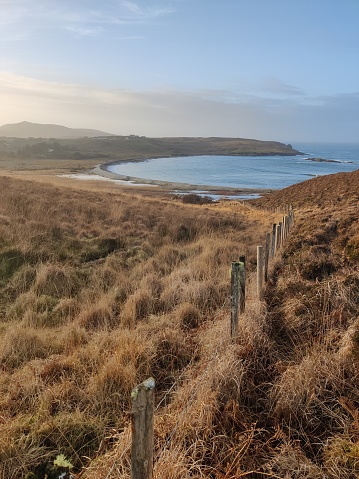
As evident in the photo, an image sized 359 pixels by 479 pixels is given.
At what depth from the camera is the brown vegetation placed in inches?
127

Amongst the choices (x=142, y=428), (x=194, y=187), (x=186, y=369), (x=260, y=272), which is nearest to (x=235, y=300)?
(x=186, y=369)

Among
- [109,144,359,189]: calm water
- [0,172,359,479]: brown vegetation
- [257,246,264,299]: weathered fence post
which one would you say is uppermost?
[109,144,359,189]: calm water

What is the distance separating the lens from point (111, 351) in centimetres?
521

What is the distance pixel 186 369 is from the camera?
4836 mm

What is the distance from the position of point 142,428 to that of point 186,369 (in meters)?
2.66

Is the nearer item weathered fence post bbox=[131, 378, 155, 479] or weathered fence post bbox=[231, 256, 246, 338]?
weathered fence post bbox=[131, 378, 155, 479]

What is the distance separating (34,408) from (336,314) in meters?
3.96

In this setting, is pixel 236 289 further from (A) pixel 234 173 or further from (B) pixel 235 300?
(A) pixel 234 173

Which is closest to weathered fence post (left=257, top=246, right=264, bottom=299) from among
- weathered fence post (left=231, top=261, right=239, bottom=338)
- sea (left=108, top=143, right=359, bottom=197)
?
weathered fence post (left=231, top=261, right=239, bottom=338)

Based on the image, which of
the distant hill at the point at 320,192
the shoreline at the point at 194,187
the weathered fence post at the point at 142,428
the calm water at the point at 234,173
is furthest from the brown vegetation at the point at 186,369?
the calm water at the point at 234,173

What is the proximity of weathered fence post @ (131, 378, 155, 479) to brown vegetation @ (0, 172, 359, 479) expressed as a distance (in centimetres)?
49

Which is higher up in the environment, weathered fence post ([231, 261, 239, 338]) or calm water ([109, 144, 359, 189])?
calm water ([109, 144, 359, 189])

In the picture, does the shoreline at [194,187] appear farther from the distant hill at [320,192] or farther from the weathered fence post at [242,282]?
the weathered fence post at [242,282]

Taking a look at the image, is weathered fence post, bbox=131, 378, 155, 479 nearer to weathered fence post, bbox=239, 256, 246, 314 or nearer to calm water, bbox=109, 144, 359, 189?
weathered fence post, bbox=239, 256, 246, 314
